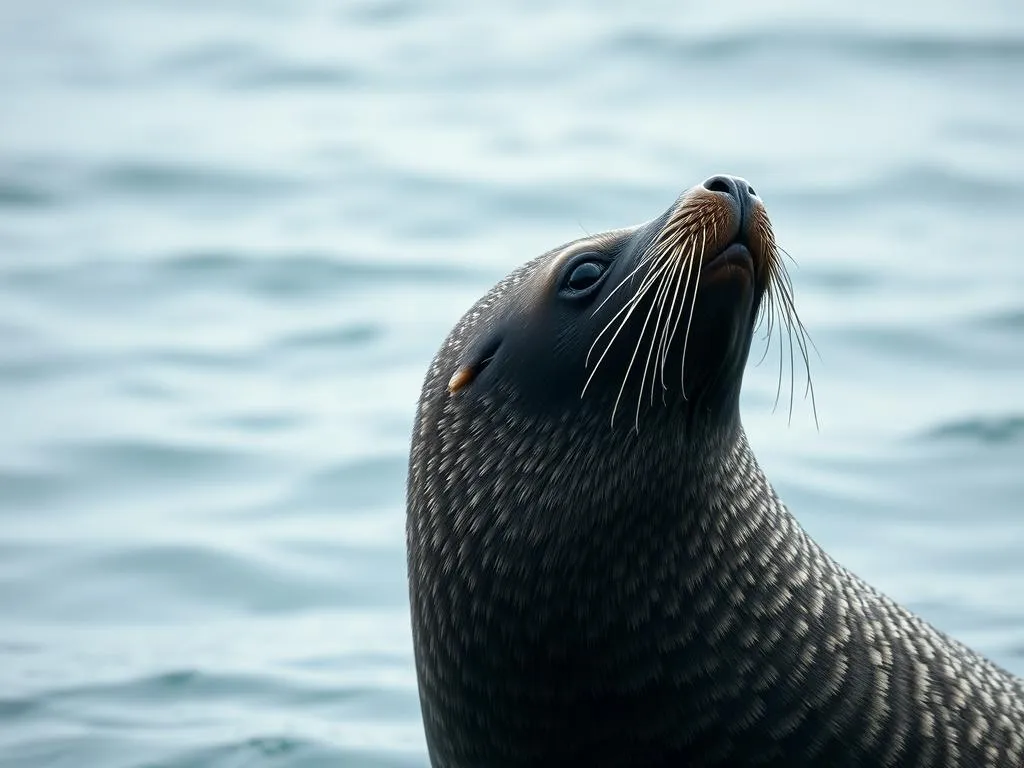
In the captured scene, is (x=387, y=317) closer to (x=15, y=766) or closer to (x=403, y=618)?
(x=403, y=618)

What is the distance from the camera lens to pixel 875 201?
1066 centimetres

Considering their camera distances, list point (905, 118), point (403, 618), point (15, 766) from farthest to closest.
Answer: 1. point (905, 118)
2. point (403, 618)
3. point (15, 766)

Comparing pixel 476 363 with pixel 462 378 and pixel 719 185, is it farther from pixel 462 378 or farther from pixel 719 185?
pixel 719 185

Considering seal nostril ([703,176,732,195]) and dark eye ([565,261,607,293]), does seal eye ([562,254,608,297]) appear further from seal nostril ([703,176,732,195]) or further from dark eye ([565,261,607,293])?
seal nostril ([703,176,732,195])

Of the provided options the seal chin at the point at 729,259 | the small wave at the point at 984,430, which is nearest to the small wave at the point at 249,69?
the small wave at the point at 984,430

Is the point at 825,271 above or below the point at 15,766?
above

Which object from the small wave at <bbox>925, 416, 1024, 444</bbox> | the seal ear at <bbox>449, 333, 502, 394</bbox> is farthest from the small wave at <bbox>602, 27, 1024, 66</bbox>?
the seal ear at <bbox>449, 333, 502, 394</bbox>

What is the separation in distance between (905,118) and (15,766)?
817cm

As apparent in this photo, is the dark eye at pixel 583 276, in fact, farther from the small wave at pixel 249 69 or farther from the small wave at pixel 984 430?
the small wave at pixel 249 69

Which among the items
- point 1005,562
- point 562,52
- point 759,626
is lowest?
point 759,626

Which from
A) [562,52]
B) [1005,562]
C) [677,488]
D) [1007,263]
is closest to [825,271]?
[1007,263]

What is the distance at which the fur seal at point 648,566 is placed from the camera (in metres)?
3.81

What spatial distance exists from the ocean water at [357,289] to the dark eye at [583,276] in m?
2.23

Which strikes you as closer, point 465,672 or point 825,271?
point 465,672
